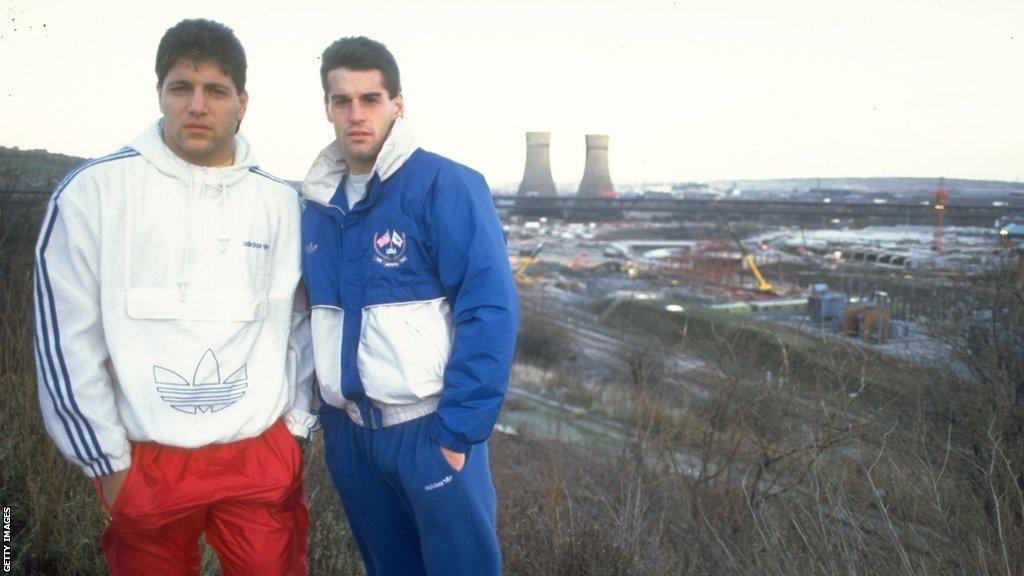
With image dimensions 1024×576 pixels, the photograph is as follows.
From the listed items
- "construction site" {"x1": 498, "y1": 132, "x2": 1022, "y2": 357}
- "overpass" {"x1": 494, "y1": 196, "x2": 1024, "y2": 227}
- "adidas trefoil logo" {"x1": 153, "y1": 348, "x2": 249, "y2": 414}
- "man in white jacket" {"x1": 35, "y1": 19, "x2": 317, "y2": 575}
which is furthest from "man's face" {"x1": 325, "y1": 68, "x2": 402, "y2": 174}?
"overpass" {"x1": 494, "y1": 196, "x2": 1024, "y2": 227}

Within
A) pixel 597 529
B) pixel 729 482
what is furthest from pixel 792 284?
pixel 597 529

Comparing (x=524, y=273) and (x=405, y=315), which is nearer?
(x=405, y=315)

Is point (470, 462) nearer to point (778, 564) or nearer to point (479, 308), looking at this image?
point (479, 308)

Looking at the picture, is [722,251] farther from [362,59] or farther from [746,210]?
[362,59]

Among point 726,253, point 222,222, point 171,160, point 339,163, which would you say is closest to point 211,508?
point 222,222

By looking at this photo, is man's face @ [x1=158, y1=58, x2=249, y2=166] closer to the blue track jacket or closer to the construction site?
the blue track jacket

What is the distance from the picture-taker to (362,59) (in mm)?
2561

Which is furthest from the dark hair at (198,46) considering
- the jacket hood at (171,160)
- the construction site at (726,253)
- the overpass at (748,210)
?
the overpass at (748,210)

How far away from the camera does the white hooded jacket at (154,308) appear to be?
7.27 ft

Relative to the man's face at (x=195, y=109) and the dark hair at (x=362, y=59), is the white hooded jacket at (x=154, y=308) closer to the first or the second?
the man's face at (x=195, y=109)

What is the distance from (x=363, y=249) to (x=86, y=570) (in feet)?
5.88

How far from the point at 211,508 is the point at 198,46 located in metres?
1.30

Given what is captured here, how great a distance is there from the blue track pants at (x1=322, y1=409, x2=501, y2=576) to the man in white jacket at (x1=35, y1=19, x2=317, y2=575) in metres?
0.18

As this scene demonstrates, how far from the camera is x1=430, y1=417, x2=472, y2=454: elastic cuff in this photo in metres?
2.40
